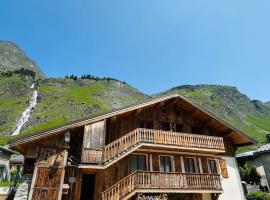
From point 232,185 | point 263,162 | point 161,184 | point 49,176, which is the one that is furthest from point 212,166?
point 49,176

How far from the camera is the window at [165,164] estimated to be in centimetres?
2002

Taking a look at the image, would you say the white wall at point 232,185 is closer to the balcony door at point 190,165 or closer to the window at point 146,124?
the balcony door at point 190,165

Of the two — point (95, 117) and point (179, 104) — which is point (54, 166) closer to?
point (95, 117)

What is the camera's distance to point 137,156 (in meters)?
19.5

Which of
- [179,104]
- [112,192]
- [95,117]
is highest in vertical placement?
[179,104]

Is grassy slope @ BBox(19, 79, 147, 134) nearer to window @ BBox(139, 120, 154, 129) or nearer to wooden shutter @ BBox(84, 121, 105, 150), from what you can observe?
window @ BBox(139, 120, 154, 129)

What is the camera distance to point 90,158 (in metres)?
16.9

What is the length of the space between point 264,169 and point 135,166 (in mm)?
19322

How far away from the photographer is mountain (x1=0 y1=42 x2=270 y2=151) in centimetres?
7938

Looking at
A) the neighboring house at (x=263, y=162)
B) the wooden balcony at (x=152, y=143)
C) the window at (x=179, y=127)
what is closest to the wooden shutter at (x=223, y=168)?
the wooden balcony at (x=152, y=143)

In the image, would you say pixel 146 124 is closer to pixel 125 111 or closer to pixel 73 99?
pixel 125 111

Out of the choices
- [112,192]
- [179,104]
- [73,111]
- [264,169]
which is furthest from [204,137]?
[73,111]

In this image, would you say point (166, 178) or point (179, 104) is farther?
point (179, 104)

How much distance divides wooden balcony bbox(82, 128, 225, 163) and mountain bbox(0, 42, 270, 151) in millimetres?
36148
